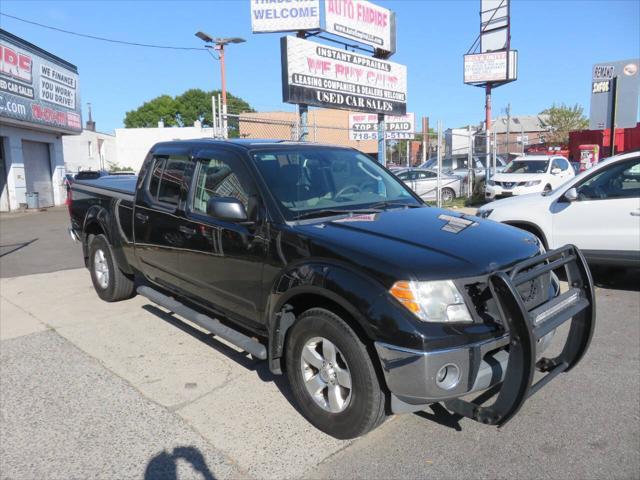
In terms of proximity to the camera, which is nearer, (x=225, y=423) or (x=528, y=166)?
(x=225, y=423)

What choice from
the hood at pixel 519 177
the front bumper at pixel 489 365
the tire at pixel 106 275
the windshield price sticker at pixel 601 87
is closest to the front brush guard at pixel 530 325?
the front bumper at pixel 489 365

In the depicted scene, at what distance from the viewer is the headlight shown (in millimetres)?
2701

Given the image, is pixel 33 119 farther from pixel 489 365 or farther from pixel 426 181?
pixel 489 365

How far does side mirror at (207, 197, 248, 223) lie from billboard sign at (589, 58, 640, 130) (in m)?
9.70

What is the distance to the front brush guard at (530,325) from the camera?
262 cm

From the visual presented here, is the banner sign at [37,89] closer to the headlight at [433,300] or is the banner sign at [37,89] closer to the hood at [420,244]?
the hood at [420,244]

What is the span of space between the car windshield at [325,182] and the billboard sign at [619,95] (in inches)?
324

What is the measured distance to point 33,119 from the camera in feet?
64.3

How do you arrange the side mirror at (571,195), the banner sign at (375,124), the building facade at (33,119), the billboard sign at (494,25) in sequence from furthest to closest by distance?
the banner sign at (375,124) < the billboard sign at (494,25) < the building facade at (33,119) < the side mirror at (571,195)

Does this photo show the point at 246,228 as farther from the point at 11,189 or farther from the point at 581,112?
the point at 581,112

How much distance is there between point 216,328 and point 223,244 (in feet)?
2.26

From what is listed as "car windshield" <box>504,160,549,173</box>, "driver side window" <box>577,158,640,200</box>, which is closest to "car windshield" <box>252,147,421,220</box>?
"driver side window" <box>577,158,640,200</box>

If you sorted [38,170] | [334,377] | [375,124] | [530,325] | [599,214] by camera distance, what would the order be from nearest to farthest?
[530,325] → [334,377] → [599,214] → [38,170] → [375,124]

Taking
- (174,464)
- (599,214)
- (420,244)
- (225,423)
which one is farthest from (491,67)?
(174,464)
